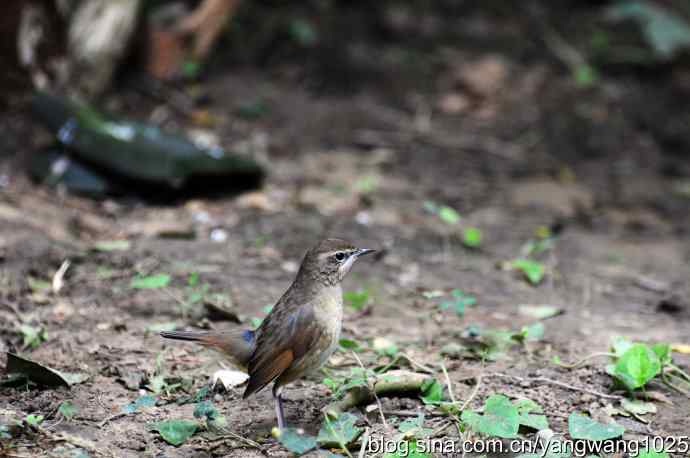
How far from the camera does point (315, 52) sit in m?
9.60

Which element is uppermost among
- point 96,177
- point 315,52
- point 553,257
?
point 315,52

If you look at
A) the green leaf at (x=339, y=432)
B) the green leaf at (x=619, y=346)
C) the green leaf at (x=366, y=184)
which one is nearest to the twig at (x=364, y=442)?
the green leaf at (x=339, y=432)

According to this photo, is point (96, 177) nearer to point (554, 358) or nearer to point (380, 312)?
point (380, 312)

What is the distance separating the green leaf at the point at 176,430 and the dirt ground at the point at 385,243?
0.12 ft

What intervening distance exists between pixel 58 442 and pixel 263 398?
928 mm

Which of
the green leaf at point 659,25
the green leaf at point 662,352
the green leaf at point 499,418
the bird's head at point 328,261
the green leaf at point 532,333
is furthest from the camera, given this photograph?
the green leaf at point 659,25

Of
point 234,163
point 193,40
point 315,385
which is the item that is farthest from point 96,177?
point 315,385

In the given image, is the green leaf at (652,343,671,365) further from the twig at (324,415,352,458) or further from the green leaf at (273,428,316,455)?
the green leaf at (273,428,316,455)

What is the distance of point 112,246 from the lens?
5.45 metres

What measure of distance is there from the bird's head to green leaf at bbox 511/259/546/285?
2.17 m

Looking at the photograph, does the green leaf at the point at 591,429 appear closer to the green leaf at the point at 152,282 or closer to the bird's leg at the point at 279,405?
the bird's leg at the point at 279,405

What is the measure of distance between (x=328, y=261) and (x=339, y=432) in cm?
76

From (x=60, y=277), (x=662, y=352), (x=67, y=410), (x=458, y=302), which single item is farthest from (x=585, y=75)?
(x=67, y=410)

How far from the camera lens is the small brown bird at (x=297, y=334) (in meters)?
3.38
